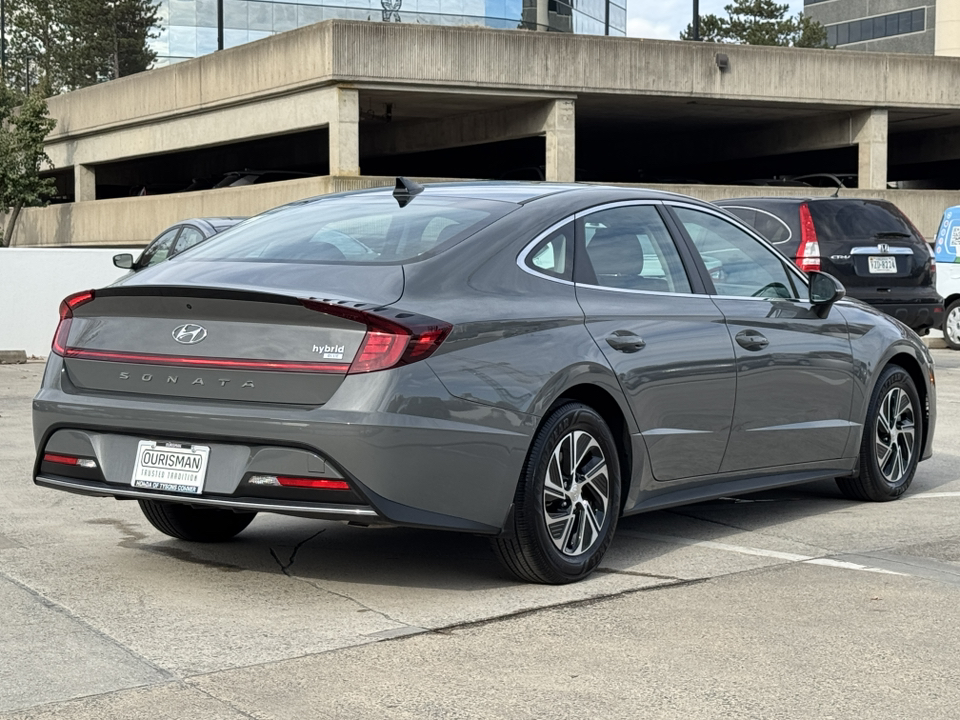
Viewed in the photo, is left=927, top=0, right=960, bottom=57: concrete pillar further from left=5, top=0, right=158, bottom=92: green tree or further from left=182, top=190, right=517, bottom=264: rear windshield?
left=182, top=190, right=517, bottom=264: rear windshield

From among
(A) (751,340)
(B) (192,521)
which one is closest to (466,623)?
(B) (192,521)

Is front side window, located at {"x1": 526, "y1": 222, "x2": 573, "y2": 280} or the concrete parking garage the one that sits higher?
the concrete parking garage

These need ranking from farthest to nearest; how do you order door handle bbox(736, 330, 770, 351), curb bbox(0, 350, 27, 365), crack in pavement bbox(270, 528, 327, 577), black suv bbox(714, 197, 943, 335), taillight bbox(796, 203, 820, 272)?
curb bbox(0, 350, 27, 365) → black suv bbox(714, 197, 943, 335) → taillight bbox(796, 203, 820, 272) → door handle bbox(736, 330, 770, 351) → crack in pavement bbox(270, 528, 327, 577)

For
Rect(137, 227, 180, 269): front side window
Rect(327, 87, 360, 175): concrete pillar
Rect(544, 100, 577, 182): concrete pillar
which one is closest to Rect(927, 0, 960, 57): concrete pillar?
Rect(544, 100, 577, 182): concrete pillar

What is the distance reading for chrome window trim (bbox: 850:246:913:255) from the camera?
46.8ft

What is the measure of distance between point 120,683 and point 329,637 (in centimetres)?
78

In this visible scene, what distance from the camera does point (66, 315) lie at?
5.83 meters

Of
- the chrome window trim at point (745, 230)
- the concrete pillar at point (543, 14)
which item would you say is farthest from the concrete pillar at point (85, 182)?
the chrome window trim at point (745, 230)

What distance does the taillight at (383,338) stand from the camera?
5137 mm

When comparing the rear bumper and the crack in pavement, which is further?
the crack in pavement

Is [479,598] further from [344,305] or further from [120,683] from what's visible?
[120,683]

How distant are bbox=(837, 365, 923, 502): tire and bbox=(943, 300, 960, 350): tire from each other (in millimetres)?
12445

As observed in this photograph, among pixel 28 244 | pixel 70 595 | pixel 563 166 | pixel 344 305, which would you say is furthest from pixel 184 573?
pixel 28 244

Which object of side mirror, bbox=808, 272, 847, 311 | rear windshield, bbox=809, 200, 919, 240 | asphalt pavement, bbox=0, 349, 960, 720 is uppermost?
rear windshield, bbox=809, 200, 919, 240
